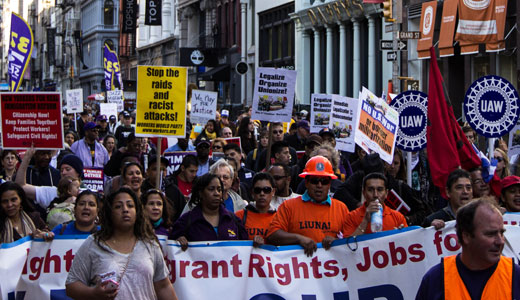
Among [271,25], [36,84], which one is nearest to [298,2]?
[271,25]

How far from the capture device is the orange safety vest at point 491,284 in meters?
4.50

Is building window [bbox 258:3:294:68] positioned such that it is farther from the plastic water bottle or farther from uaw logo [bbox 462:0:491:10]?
the plastic water bottle

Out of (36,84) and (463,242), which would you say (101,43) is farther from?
(463,242)

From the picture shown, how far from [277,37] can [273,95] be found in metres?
30.9

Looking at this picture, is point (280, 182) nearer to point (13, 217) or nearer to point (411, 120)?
point (13, 217)

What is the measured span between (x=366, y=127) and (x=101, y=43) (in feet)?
258

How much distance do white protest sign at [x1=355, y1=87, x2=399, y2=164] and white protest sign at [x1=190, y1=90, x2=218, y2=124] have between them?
8782 millimetres

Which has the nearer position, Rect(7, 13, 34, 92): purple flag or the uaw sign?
the uaw sign

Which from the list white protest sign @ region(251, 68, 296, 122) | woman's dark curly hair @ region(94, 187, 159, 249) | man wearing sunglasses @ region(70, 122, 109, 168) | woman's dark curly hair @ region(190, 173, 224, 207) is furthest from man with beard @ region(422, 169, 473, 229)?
man wearing sunglasses @ region(70, 122, 109, 168)

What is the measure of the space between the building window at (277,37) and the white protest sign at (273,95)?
28.3m

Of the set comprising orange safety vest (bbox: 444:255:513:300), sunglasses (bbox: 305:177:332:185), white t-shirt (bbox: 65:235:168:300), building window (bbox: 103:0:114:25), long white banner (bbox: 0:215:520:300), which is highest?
building window (bbox: 103:0:114:25)

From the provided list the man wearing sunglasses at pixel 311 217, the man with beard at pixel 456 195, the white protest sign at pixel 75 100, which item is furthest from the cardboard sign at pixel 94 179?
the white protest sign at pixel 75 100

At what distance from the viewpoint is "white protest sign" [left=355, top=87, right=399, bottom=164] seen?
1095 cm

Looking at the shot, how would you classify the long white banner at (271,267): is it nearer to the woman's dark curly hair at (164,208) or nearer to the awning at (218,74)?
the woman's dark curly hair at (164,208)
